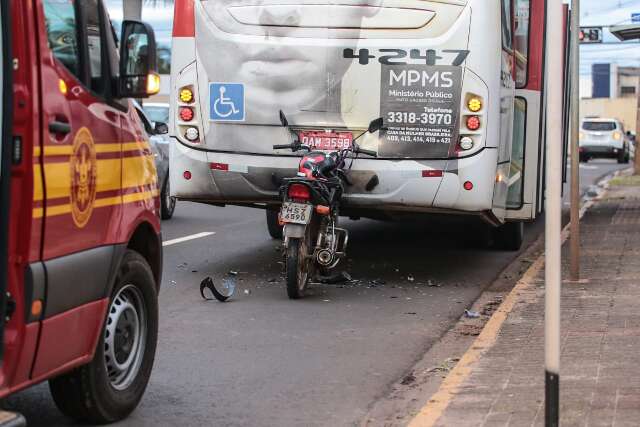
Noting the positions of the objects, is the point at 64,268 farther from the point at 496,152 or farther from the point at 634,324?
the point at 496,152

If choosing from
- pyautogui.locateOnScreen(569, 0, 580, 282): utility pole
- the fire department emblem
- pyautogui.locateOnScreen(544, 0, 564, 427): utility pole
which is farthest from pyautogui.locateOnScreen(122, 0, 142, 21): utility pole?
pyautogui.locateOnScreen(544, 0, 564, 427): utility pole

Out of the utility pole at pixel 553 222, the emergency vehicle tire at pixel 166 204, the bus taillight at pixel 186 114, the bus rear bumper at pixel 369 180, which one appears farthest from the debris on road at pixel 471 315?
the emergency vehicle tire at pixel 166 204

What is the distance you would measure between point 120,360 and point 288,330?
3012 mm

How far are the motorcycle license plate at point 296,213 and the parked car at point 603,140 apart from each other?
129 ft

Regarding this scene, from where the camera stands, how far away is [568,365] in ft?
24.0

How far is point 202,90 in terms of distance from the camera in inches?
438

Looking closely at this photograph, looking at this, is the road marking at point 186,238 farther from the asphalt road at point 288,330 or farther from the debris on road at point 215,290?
the debris on road at point 215,290

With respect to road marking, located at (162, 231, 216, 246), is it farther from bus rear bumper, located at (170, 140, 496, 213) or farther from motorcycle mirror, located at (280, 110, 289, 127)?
motorcycle mirror, located at (280, 110, 289, 127)

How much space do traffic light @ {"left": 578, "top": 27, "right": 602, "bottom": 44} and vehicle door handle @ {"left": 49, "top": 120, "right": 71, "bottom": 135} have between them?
28479 mm

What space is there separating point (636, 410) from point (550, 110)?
1.79 metres

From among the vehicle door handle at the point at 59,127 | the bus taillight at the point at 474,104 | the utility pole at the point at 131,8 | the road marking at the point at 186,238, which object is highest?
Answer: the utility pole at the point at 131,8

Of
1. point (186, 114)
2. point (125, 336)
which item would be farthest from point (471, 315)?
point (125, 336)

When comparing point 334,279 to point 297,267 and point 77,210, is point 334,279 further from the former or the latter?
point 77,210

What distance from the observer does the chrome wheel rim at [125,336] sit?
19.6ft
